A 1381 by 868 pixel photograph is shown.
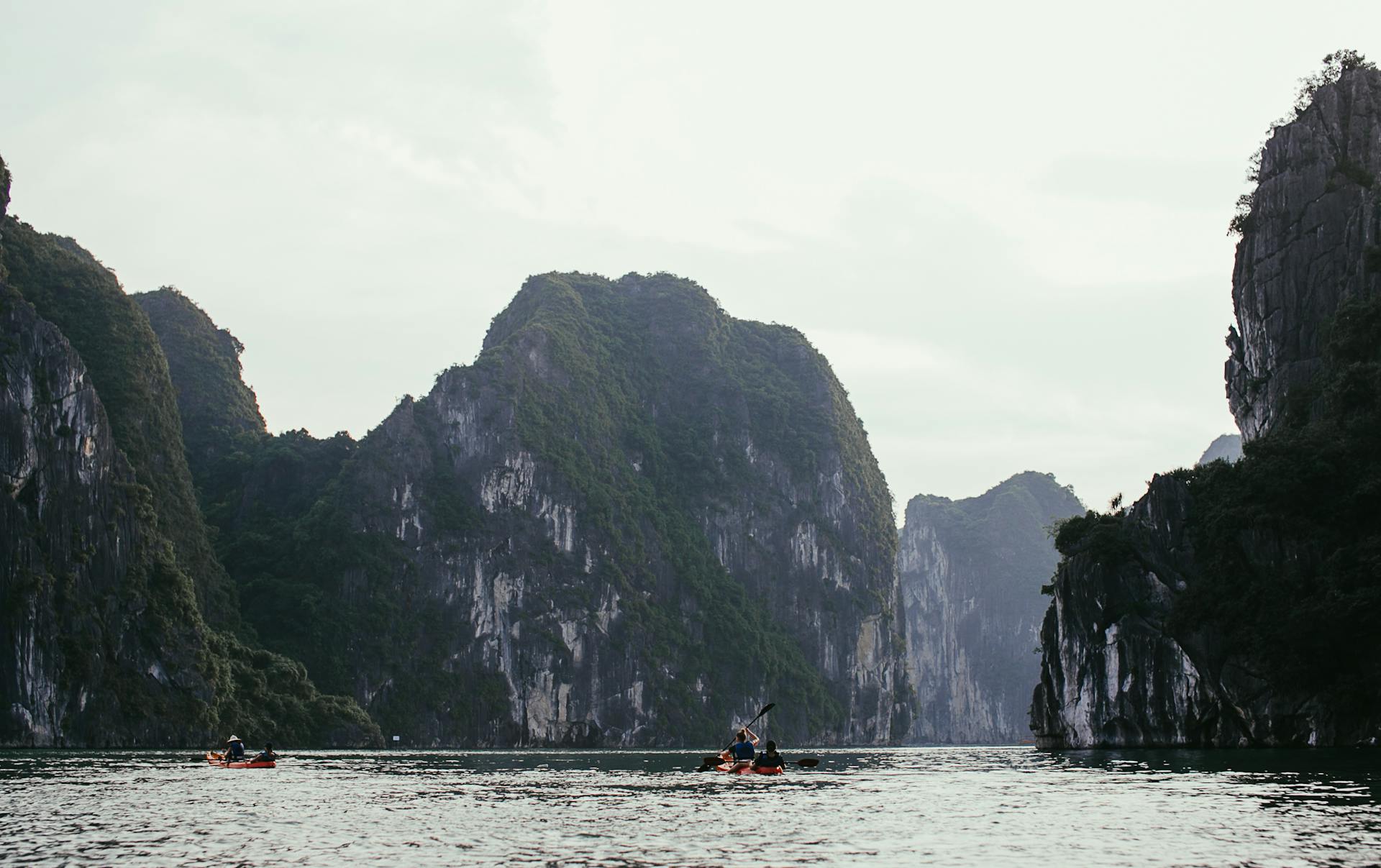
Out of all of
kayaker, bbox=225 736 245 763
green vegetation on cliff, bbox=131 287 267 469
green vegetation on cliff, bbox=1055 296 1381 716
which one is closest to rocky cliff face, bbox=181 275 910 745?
green vegetation on cliff, bbox=131 287 267 469

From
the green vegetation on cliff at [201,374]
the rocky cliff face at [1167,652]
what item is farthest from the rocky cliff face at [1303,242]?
the green vegetation on cliff at [201,374]

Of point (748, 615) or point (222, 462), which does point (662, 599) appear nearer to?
point (748, 615)

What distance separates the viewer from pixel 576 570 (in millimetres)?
159375

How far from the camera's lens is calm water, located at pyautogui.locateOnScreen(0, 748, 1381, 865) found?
77.7 feet

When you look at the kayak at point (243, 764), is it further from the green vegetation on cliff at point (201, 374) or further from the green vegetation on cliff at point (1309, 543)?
the green vegetation on cliff at point (201, 374)

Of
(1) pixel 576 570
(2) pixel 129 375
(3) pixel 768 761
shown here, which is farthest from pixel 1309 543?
(1) pixel 576 570

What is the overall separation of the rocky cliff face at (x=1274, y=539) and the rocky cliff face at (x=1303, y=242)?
0.11m

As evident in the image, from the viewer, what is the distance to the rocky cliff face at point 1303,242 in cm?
7319

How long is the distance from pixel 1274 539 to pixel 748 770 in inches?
1171

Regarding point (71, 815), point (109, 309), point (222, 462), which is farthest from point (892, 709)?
point (71, 815)

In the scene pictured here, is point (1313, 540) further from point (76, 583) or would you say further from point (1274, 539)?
point (76, 583)

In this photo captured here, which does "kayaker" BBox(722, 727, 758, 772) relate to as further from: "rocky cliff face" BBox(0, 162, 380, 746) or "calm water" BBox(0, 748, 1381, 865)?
"rocky cliff face" BBox(0, 162, 380, 746)

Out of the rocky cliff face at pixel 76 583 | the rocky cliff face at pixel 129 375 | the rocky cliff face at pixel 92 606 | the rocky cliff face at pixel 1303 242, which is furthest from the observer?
the rocky cliff face at pixel 129 375

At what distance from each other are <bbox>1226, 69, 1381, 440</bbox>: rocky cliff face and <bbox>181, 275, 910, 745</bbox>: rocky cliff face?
87.9 meters
